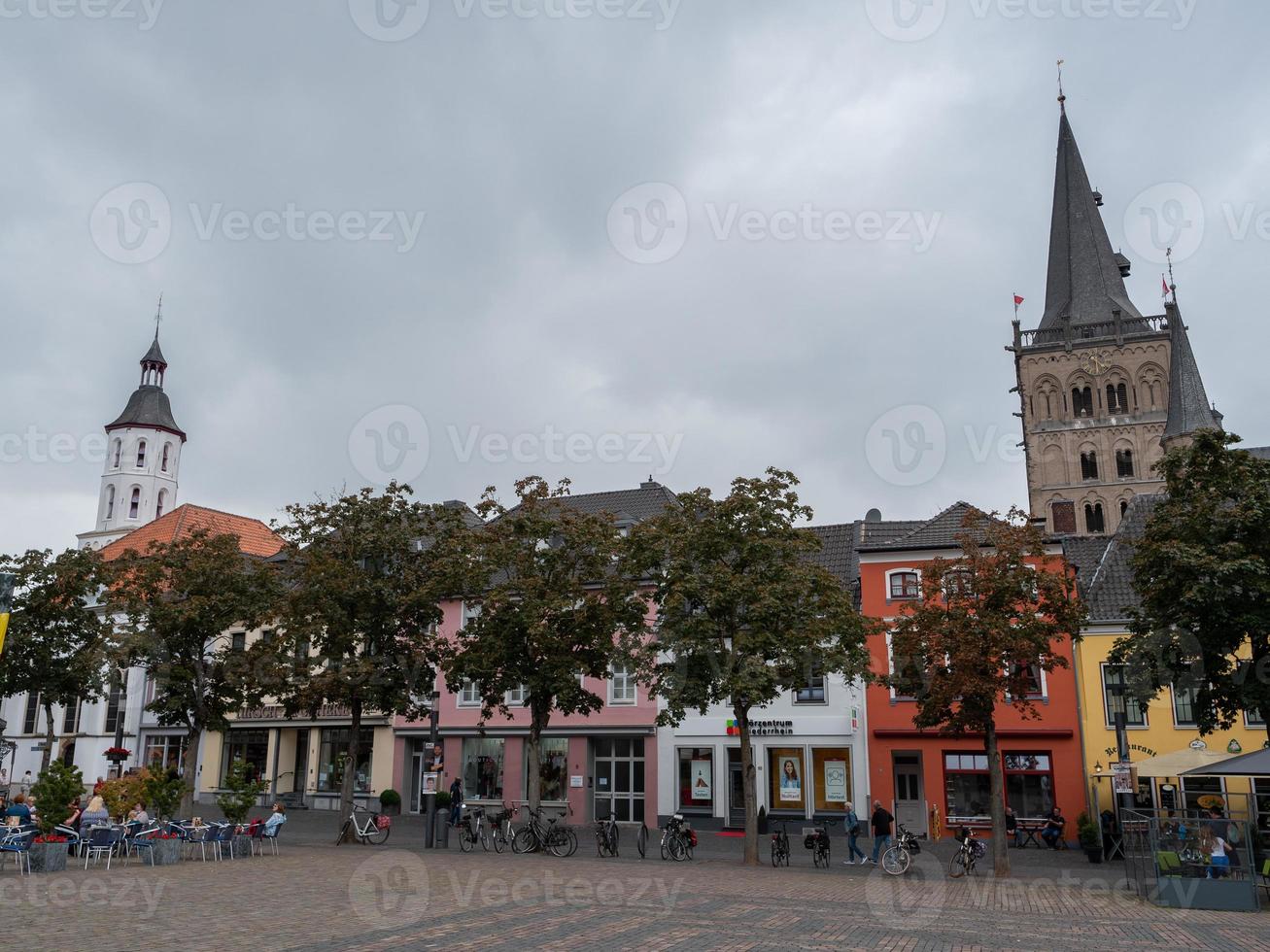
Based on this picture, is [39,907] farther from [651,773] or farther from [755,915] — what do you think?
[651,773]

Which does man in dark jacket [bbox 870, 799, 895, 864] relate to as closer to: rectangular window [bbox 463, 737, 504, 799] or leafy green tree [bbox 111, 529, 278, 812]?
rectangular window [bbox 463, 737, 504, 799]

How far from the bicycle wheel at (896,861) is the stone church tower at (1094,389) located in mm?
65971

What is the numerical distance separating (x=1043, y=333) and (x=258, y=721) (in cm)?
7360

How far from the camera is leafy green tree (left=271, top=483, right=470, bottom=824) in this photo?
97.1 feet

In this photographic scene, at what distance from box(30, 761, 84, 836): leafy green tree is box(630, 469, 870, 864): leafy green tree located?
1284cm

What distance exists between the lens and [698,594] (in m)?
26.5

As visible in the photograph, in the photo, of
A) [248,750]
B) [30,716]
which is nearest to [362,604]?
[248,750]

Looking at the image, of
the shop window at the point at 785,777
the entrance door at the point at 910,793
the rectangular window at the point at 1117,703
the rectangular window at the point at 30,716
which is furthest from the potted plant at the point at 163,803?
the rectangular window at the point at 30,716

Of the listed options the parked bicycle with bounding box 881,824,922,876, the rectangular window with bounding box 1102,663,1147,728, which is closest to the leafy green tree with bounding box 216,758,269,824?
the parked bicycle with bounding box 881,824,922,876

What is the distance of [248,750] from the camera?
46281 millimetres

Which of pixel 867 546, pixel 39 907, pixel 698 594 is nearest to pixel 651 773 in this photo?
pixel 867 546

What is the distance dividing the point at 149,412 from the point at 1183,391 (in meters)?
87.6

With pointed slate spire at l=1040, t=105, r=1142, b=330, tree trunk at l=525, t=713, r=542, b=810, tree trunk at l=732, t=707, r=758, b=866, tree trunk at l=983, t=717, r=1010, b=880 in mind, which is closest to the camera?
tree trunk at l=983, t=717, r=1010, b=880

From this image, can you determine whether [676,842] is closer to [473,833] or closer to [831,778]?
[473,833]
